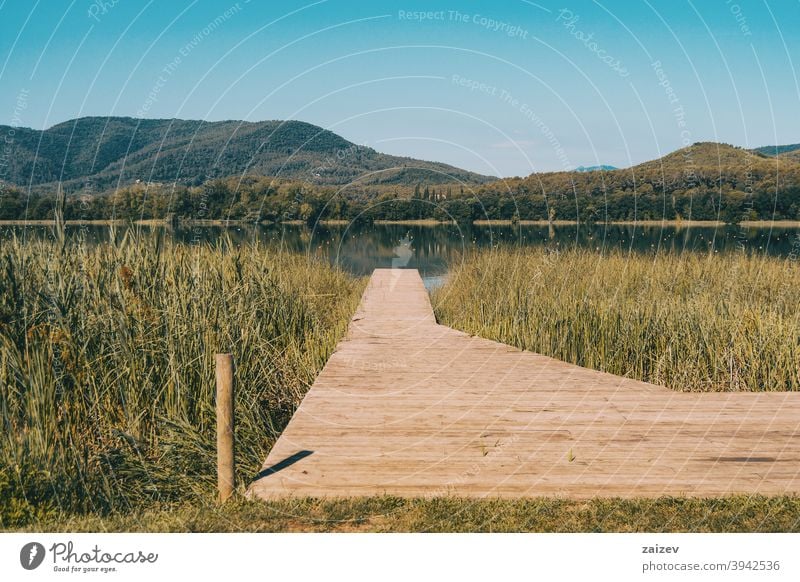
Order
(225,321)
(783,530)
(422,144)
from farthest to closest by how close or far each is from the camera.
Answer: (422,144), (225,321), (783,530)

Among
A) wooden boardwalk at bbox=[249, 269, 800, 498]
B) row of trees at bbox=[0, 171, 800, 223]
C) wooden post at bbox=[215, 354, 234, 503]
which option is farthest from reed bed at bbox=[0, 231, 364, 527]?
row of trees at bbox=[0, 171, 800, 223]

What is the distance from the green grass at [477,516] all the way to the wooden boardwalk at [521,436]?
0.09m

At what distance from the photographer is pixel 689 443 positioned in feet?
12.7

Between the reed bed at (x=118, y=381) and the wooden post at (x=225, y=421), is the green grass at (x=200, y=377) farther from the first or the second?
the wooden post at (x=225, y=421)

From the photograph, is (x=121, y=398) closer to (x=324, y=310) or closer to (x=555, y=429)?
(x=555, y=429)

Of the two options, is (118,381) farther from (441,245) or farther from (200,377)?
(441,245)

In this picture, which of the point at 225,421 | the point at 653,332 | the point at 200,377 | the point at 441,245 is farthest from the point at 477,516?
the point at 441,245

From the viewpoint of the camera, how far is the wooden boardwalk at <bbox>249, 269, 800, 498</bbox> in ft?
11.0

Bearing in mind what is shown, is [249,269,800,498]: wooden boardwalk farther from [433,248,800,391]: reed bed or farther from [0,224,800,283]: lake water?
[0,224,800,283]: lake water

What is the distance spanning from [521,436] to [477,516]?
1.00 metres

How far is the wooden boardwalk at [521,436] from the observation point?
3.34 m

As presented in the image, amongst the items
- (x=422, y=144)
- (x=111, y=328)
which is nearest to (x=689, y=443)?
(x=111, y=328)

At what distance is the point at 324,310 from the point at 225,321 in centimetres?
425

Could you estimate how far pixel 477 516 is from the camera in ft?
9.98
